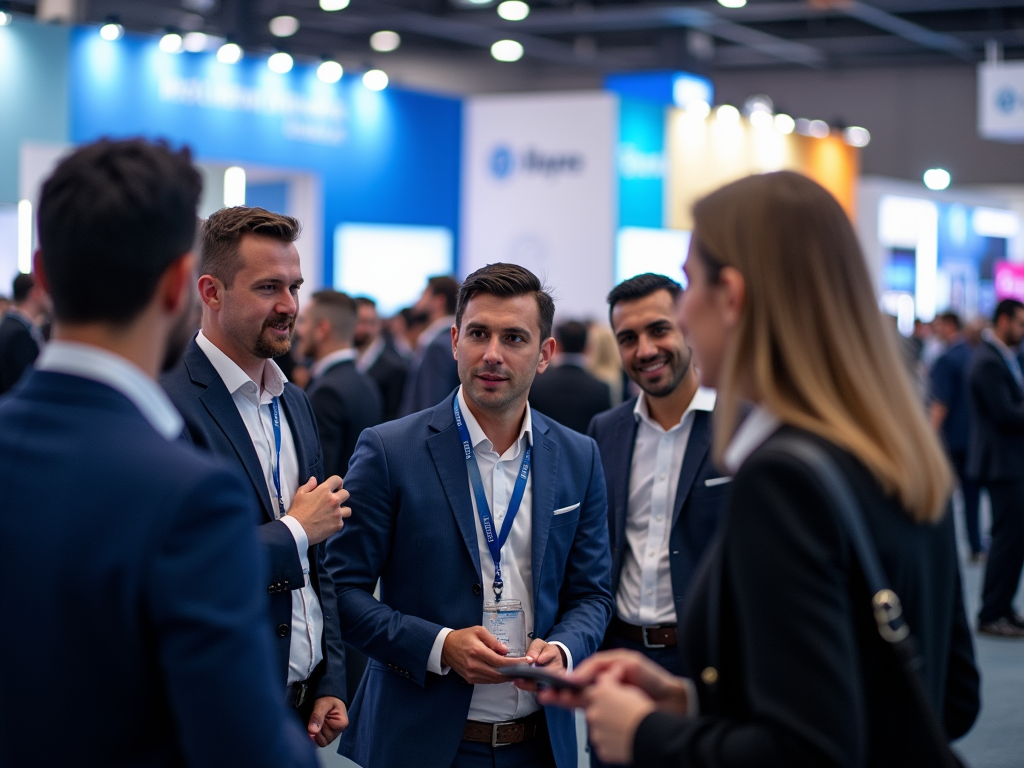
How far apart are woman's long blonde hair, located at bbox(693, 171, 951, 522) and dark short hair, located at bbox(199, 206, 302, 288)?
1.37 m

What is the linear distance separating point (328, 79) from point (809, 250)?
38.8 feet

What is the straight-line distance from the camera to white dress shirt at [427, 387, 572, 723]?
232 cm

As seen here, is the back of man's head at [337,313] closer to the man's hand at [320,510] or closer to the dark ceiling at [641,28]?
the man's hand at [320,510]

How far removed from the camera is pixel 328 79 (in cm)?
1243

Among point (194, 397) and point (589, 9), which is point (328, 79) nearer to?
point (589, 9)

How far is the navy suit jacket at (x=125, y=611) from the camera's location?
43.2 inches

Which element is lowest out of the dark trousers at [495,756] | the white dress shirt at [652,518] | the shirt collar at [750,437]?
the dark trousers at [495,756]

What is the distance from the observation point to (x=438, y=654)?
2.23 meters

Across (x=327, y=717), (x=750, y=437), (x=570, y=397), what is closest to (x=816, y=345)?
(x=750, y=437)

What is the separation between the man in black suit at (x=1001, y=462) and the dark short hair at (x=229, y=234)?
5.42 metres

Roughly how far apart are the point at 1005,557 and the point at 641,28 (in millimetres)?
13332

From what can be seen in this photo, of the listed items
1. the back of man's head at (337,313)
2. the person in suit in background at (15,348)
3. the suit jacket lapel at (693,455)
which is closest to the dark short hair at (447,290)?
the back of man's head at (337,313)

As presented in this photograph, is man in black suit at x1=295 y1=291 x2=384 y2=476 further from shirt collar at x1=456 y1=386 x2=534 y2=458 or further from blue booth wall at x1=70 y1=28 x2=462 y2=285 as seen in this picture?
blue booth wall at x1=70 y1=28 x2=462 y2=285

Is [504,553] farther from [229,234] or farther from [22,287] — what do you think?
[22,287]
